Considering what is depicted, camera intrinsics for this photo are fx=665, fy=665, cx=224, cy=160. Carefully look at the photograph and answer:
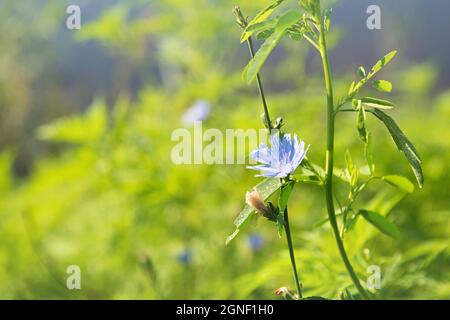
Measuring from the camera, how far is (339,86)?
1.87 m

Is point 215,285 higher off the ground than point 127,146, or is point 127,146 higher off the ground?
point 127,146

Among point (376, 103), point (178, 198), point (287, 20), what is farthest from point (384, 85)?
point (178, 198)

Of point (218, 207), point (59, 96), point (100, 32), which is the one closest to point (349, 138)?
point (218, 207)

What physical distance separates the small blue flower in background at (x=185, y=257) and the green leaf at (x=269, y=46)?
1007 millimetres

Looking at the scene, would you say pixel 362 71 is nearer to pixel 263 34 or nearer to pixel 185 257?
pixel 263 34

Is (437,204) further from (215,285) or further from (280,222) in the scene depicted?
(280,222)

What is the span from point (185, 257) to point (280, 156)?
0.90 metres

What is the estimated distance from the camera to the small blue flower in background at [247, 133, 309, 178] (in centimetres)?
61

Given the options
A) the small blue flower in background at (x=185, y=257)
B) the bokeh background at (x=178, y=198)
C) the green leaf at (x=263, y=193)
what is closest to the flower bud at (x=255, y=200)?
the green leaf at (x=263, y=193)

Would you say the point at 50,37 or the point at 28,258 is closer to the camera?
the point at 28,258

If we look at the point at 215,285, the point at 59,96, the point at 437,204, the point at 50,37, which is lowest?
the point at 215,285

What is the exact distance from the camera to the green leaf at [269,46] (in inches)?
20.2

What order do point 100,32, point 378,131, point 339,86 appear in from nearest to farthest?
point 100,32 < point 339,86 < point 378,131

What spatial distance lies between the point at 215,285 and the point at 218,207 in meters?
0.26
